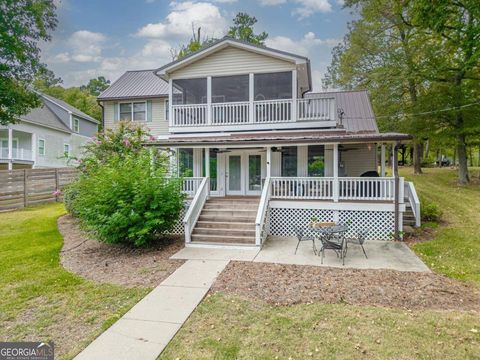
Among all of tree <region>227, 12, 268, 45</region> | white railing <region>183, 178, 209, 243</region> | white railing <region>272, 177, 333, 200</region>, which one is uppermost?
tree <region>227, 12, 268, 45</region>

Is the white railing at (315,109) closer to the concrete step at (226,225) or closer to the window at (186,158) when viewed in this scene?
the window at (186,158)

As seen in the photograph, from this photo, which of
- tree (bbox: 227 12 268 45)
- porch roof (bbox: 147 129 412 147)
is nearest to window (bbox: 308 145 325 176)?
porch roof (bbox: 147 129 412 147)

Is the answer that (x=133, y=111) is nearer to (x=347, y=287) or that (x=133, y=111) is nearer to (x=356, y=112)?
(x=356, y=112)

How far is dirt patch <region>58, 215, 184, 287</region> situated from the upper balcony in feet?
18.2

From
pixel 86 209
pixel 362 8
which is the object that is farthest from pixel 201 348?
pixel 362 8

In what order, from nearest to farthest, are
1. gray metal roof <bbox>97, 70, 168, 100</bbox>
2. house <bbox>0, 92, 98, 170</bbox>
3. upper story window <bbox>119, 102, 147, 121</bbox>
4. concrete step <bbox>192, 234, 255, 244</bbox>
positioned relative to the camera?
concrete step <bbox>192, 234, 255, 244</bbox>, gray metal roof <bbox>97, 70, 168, 100</bbox>, upper story window <bbox>119, 102, 147, 121</bbox>, house <bbox>0, 92, 98, 170</bbox>

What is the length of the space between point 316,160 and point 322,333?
908cm

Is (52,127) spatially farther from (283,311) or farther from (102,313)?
(283,311)

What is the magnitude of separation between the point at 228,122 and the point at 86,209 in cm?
673

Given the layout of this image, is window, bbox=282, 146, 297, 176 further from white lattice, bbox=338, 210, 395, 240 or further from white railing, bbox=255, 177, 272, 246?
white lattice, bbox=338, 210, 395, 240

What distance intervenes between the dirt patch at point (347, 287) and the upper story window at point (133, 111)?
15493 mm

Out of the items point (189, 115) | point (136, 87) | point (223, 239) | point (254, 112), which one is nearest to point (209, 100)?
point (189, 115)

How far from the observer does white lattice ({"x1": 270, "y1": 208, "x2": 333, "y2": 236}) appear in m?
10.8

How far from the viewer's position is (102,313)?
5.06 m
